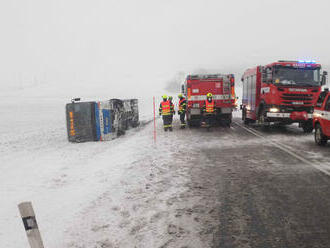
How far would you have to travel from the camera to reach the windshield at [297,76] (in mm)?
13598

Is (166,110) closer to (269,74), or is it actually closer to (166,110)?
(166,110)

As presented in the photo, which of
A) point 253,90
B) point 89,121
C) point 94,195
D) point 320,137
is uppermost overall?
point 253,90

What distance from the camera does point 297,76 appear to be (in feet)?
44.8

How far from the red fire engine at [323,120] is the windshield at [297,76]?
10.5 feet

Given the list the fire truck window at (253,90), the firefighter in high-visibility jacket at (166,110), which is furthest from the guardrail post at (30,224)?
the fire truck window at (253,90)

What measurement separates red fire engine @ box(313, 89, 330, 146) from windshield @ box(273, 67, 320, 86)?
126 inches

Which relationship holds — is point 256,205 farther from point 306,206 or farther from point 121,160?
point 121,160

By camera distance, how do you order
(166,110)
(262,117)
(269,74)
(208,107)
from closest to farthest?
(269,74)
(262,117)
(166,110)
(208,107)

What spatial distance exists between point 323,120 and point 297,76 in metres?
4.19

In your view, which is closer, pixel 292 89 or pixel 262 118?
pixel 292 89

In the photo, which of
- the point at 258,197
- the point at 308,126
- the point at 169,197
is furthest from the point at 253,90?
the point at 169,197

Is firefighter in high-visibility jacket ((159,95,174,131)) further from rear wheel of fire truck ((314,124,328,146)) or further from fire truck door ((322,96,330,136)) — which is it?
fire truck door ((322,96,330,136))

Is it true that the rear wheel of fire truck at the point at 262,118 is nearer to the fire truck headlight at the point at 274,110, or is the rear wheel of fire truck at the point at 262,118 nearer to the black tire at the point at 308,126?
the fire truck headlight at the point at 274,110

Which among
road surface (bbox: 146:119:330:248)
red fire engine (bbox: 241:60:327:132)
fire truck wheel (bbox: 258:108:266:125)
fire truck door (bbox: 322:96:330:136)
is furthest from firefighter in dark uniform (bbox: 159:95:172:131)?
fire truck door (bbox: 322:96:330:136)
